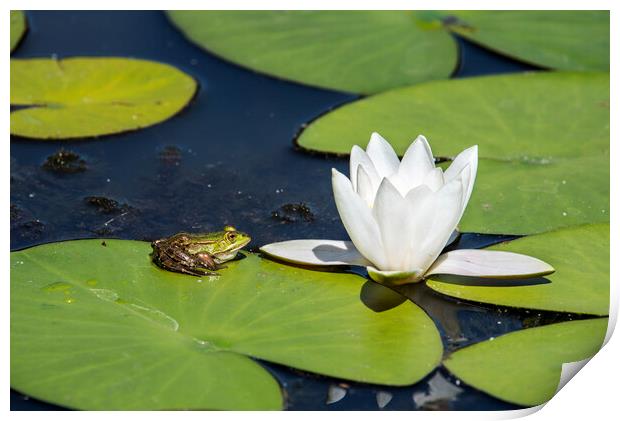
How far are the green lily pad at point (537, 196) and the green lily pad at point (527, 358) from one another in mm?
730

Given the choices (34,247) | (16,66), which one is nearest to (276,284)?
(34,247)

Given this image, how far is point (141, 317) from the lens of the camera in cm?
341

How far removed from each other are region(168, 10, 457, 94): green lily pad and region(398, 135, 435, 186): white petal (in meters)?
1.72

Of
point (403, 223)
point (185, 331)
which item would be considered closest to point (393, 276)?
point (403, 223)

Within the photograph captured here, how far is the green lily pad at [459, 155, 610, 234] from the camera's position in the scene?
412cm

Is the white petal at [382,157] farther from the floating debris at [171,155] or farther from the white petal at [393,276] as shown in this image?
the floating debris at [171,155]

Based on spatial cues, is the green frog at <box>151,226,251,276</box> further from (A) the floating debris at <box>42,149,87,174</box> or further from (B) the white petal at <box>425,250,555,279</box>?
(A) the floating debris at <box>42,149,87,174</box>

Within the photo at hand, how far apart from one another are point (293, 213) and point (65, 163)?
1315 mm

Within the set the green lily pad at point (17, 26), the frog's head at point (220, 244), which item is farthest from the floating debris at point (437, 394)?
the green lily pad at point (17, 26)

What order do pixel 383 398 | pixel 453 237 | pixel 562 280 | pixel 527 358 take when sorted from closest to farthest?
1. pixel 383 398
2. pixel 527 358
3. pixel 562 280
4. pixel 453 237

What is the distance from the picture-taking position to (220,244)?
12.2ft

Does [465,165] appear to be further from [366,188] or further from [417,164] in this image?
[366,188]

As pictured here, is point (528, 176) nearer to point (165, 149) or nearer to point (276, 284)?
point (276, 284)

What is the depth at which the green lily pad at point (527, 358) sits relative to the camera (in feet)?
10.4
